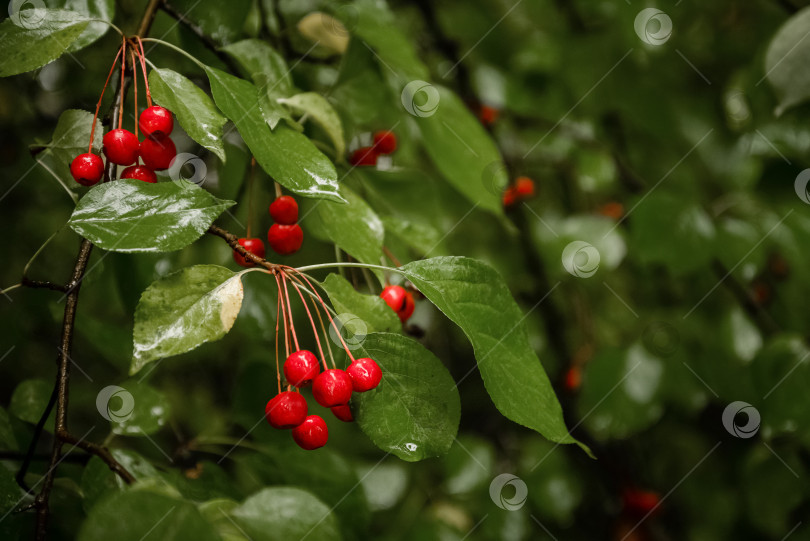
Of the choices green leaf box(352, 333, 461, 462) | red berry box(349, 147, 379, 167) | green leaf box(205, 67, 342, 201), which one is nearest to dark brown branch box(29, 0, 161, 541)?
green leaf box(205, 67, 342, 201)

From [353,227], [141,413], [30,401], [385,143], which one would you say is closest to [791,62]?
[385,143]

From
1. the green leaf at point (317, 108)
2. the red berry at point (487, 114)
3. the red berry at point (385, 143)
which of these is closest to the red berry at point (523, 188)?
the red berry at point (487, 114)

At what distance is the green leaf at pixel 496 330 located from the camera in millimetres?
514

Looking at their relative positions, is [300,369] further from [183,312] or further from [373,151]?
[373,151]

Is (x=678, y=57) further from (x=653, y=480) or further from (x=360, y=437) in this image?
(x=360, y=437)

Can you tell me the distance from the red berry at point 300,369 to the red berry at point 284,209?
18 centimetres

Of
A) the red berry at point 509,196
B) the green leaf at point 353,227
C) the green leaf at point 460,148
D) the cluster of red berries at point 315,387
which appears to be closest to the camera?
the cluster of red berries at point 315,387

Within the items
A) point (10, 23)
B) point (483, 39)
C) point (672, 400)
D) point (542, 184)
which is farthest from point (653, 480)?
point (10, 23)

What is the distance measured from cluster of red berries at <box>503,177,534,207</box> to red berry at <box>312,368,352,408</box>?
3.24ft

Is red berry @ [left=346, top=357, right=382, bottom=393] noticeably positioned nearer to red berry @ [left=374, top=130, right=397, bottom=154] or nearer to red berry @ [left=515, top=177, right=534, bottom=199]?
red berry @ [left=374, top=130, right=397, bottom=154]

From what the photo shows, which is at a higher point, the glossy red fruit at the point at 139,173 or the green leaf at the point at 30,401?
the glossy red fruit at the point at 139,173

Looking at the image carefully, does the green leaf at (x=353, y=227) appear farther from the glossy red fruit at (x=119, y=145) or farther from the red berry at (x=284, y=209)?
the glossy red fruit at (x=119, y=145)

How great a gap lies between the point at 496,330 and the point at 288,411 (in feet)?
0.70

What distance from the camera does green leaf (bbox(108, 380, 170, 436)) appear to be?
760 mm
